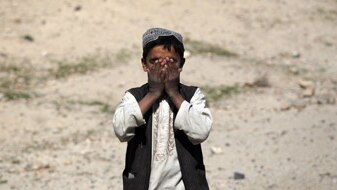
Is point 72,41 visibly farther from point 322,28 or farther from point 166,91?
point 166,91

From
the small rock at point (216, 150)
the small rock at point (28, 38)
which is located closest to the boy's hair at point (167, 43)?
the small rock at point (216, 150)

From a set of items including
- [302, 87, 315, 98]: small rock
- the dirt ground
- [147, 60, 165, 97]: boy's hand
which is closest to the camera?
[147, 60, 165, 97]: boy's hand

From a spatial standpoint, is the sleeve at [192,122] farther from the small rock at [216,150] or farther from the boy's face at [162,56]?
the small rock at [216,150]

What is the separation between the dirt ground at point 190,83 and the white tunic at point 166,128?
9.46 feet

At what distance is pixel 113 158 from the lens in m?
6.56

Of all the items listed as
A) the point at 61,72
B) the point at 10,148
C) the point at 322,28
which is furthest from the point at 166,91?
the point at 322,28

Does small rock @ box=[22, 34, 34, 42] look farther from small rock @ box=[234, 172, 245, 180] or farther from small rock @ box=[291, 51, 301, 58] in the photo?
small rock @ box=[234, 172, 245, 180]

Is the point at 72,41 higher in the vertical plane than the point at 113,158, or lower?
higher

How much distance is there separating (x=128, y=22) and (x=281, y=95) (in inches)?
164

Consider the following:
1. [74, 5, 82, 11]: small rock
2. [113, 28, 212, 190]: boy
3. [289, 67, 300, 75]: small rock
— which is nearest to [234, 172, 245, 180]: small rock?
[113, 28, 212, 190]: boy

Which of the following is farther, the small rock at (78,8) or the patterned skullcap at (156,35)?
the small rock at (78,8)

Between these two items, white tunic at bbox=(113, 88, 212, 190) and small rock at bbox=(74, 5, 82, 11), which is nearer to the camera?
white tunic at bbox=(113, 88, 212, 190)

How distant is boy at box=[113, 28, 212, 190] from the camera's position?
2812 millimetres

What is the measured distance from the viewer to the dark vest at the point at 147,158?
2893 mm
